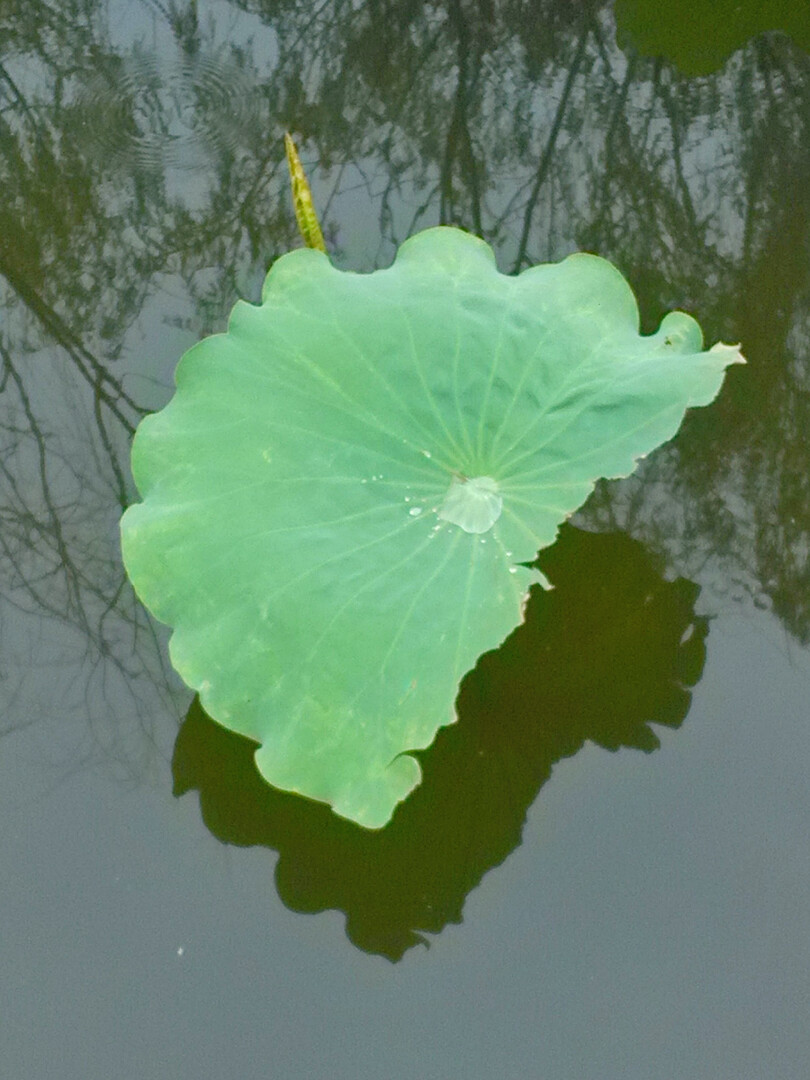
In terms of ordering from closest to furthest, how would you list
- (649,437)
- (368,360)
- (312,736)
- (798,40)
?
(312,736) → (649,437) → (368,360) → (798,40)

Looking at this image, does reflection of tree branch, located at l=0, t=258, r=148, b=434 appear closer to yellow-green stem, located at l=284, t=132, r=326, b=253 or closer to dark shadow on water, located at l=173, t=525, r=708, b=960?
yellow-green stem, located at l=284, t=132, r=326, b=253

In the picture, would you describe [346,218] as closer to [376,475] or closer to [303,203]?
[303,203]

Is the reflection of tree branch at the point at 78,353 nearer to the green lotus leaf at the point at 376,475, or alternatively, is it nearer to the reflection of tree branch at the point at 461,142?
the green lotus leaf at the point at 376,475

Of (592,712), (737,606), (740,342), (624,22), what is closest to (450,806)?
(592,712)

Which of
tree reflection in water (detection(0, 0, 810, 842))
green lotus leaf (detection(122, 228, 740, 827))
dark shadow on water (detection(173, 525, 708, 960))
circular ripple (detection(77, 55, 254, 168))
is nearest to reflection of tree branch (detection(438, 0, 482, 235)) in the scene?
tree reflection in water (detection(0, 0, 810, 842))

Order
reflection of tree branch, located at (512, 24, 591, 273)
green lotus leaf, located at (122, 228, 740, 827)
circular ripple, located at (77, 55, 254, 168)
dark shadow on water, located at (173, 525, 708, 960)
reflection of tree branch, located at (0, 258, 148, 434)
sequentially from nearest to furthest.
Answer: green lotus leaf, located at (122, 228, 740, 827), dark shadow on water, located at (173, 525, 708, 960), reflection of tree branch, located at (0, 258, 148, 434), reflection of tree branch, located at (512, 24, 591, 273), circular ripple, located at (77, 55, 254, 168)

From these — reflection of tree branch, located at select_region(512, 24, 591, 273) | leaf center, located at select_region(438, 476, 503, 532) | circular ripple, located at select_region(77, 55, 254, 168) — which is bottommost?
leaf center, located at select_region(438, 476, 503, 532)

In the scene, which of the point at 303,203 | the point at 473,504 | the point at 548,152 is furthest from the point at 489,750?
the point at 548,152

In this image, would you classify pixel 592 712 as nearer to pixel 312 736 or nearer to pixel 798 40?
pixel 312 736
